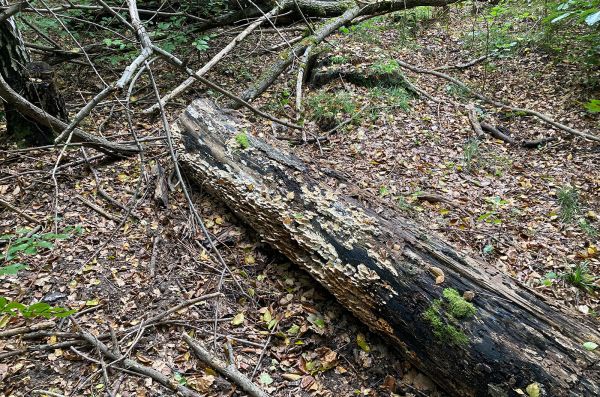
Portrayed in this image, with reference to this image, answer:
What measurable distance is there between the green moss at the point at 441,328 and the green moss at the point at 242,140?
94.6 inches

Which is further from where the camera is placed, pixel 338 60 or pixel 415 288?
pixel 338 60

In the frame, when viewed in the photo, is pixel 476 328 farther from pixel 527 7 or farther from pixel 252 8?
pixel 527 7

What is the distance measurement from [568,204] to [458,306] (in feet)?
8.21

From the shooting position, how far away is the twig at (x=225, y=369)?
285cm

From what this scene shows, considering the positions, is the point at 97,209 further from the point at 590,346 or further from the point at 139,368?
the point at 590,346

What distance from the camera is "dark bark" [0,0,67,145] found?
4664mm

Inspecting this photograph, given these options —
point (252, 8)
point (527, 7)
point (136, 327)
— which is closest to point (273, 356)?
point (136, 327)

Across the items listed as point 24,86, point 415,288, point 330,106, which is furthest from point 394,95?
point 24,86

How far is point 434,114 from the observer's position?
615 cm

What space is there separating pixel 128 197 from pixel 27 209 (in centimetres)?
100

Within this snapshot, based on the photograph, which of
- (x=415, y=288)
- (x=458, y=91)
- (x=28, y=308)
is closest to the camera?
(x=28, y=308)

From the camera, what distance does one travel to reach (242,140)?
4191 millimetres

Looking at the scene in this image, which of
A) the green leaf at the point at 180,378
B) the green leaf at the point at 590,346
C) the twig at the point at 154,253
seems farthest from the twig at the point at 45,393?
the green leaf at the point at 590,346

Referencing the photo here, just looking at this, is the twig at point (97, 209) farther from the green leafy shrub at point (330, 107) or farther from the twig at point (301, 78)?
the green leafy shrub at point (330, 107)
